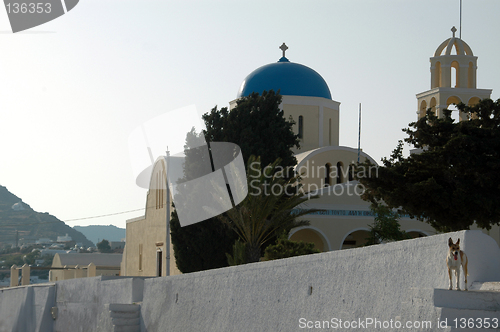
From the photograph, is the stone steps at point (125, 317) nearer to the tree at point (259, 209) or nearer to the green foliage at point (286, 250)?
the green foliage at point (286, 250)

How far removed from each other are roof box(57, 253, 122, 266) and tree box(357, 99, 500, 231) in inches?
1261

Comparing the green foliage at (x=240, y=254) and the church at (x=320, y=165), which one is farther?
the church at (x=320, y=165)

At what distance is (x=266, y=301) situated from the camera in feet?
32.9

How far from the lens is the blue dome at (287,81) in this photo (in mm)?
29750

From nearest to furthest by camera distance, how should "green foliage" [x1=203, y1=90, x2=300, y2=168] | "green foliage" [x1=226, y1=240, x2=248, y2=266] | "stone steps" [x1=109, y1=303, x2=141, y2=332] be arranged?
1. "stone steps" [x1=109, y1=303, x2=141, y2=332]
2. "green foliage" [x1=226, y1=240, x2=248, y2=266]
3. "green foliage" [x1=203, y1=90, x2=300, y2=168]

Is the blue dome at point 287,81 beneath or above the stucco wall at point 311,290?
above

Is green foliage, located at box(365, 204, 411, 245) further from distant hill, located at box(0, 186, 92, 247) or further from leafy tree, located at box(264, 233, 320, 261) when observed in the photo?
distant hill, located at box(0, 186, 92, 247)

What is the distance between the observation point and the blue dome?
29.8 metres

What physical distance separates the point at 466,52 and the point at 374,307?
21.7m

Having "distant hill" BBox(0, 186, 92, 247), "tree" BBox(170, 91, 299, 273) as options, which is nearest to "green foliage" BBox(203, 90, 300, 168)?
"tree" BBox(170, 91, 299, 273)

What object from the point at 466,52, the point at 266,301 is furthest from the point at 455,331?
the point at 466,52

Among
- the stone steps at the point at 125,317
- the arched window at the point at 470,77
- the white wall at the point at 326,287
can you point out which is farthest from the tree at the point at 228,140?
the arched window at the point at 470,77

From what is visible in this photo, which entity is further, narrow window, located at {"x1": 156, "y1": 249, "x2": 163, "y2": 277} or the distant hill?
the distant hill

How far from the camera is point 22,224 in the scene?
142125 mm
